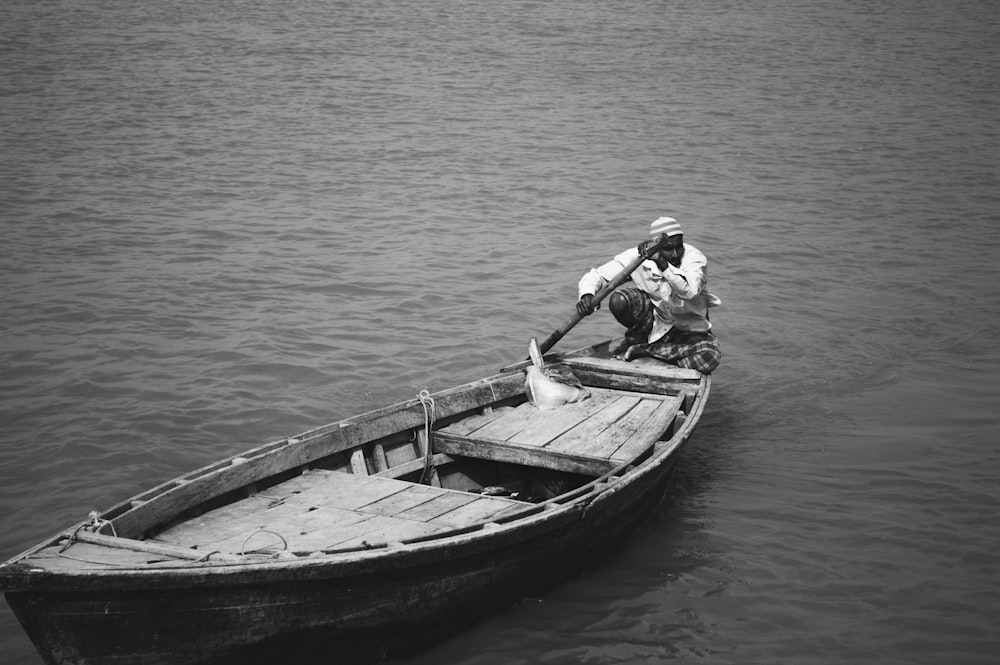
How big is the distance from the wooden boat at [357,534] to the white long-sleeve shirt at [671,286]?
0.65 metres

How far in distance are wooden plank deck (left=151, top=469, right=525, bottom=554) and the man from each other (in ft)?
6.82

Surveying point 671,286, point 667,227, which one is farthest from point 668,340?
point 667,227

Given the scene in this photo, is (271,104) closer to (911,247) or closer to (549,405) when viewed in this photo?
(911,247)

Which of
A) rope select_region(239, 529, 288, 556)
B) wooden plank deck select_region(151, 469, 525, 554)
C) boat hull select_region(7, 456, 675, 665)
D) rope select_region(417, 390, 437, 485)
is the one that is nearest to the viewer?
boat hull select_region(7, 456, 675, 665)

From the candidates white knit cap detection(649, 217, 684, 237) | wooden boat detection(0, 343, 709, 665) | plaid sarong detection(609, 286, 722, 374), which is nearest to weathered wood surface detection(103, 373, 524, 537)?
wooden boat detection(0, 343, 709, 665)

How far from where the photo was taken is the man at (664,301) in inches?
241

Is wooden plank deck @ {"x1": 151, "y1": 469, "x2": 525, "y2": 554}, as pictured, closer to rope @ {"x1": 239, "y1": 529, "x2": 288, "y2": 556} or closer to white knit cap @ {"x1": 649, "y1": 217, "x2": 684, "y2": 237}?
rope @ {"x1": 239, "y1": 529, "x2": 288, "y2": 556}

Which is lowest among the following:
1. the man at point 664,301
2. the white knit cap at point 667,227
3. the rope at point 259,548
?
the rope at point 259,548

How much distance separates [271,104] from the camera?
16.0m

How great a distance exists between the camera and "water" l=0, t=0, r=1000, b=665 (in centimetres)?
522

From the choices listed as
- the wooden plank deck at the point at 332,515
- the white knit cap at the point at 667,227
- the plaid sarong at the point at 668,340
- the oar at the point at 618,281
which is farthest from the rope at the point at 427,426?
the white knit cap at the point at 667,227

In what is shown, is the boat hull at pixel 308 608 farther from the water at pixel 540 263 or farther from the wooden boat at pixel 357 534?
the water at pixel 540 263

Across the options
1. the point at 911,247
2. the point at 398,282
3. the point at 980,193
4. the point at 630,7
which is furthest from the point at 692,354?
the point at 630,7

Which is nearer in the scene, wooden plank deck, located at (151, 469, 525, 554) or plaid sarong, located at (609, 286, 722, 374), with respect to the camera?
wooden plank deck, located at (151, 469, 525, 554)
